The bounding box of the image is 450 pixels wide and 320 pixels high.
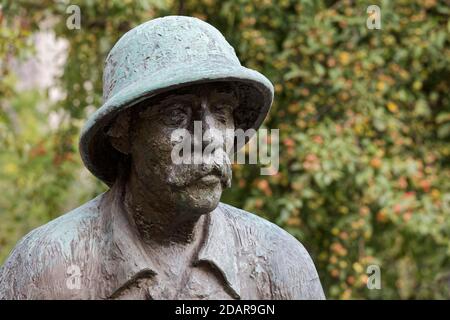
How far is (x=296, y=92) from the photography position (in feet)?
19.6

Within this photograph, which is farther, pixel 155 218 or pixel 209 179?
pixel 155 218

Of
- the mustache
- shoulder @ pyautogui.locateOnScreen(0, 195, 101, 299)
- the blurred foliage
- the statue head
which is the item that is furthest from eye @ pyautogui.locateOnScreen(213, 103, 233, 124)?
the blurred foliage

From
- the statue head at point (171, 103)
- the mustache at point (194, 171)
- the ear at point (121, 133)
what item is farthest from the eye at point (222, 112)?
the ear at point (121, 133)

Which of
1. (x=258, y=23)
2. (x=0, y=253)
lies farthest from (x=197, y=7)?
(x=0, y=253)

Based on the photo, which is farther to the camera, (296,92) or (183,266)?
(296,92)

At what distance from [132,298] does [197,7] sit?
366cm

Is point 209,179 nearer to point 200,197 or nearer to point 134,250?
point 200,197

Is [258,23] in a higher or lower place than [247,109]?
higher

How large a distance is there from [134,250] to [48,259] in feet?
0.78

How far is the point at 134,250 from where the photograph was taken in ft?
9.45

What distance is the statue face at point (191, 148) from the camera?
2.78 m

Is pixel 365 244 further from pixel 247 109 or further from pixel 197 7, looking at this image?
pixel 247 109

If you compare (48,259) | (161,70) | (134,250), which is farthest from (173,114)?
(48,259)

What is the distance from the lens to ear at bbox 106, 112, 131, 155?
9.43ft
